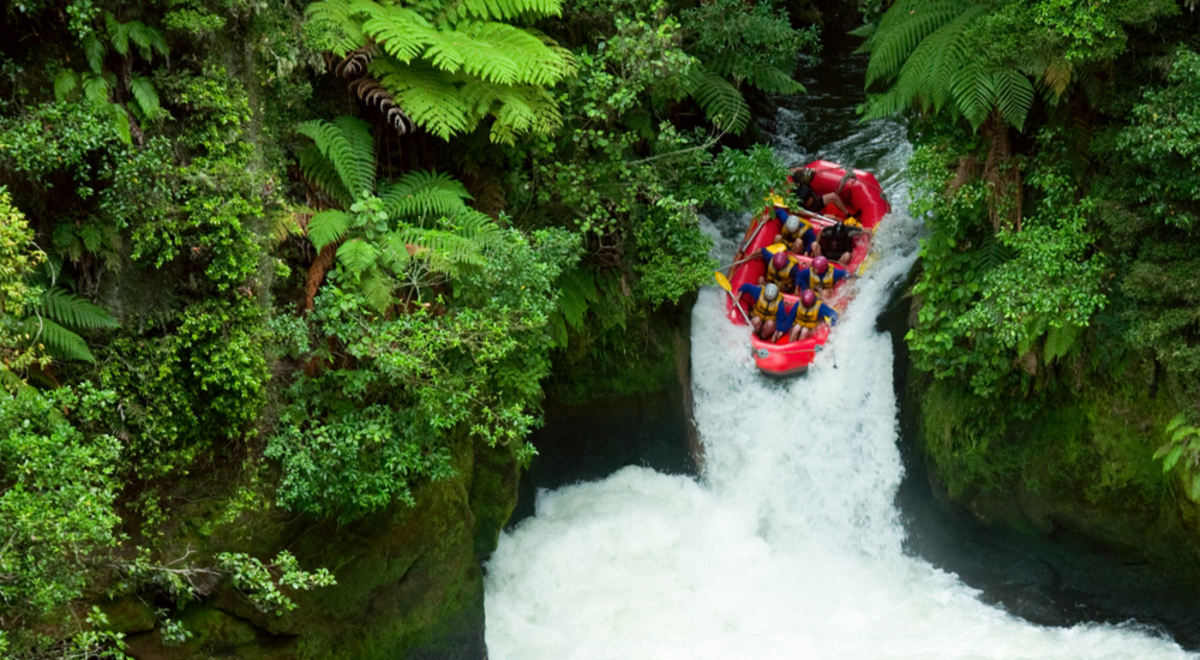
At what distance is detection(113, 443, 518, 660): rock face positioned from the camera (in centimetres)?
610

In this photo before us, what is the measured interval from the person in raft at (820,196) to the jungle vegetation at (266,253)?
2989 millimetres

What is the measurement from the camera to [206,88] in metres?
5.86

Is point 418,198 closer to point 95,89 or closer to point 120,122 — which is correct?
point 120,122

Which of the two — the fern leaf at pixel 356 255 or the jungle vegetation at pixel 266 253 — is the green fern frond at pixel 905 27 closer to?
the jungle vegetation at pixel 266 253

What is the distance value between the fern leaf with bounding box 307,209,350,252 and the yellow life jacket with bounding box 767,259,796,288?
4.90 metres

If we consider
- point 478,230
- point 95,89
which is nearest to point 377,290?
point 478,230

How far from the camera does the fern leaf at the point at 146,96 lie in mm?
5621

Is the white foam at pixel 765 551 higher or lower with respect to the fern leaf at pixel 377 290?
lower

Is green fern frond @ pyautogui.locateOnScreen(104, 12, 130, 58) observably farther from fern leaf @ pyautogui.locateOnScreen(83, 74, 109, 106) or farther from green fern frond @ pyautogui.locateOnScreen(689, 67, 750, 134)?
green fern frond @ pyautogui.locateOnScreen(689, 67, 750, 134)

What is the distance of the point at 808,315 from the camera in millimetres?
9664

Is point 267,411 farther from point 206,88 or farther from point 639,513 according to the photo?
point 639,513

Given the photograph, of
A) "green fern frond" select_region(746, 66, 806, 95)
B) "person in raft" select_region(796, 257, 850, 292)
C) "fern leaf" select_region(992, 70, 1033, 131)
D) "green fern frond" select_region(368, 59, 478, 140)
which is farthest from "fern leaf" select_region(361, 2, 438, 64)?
"person in raft" select_region(796, 257, 850, 292)

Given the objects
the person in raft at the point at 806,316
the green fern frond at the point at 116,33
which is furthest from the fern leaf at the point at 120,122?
the person in raft at the point at 806,316

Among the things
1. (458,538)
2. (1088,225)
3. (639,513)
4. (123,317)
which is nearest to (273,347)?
(123,317)
